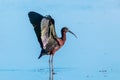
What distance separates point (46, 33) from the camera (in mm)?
32188

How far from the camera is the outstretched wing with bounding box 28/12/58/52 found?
104ft

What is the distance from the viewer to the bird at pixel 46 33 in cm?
3186

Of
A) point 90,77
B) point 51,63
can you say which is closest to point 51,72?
point 51,63

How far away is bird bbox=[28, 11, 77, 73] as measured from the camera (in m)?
31.9

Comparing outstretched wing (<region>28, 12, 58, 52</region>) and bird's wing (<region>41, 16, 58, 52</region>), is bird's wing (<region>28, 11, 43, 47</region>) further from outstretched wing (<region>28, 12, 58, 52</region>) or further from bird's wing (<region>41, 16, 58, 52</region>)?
bird's wing (<region>41, 16, 58, 52</region>)

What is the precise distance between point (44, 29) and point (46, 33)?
18cm

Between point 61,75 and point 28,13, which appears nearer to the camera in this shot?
point 28,13

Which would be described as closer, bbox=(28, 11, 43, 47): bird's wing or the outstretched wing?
the outstretched wing

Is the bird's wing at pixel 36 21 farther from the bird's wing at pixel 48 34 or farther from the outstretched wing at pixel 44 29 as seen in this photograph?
the bird's wing at pixel 48 34

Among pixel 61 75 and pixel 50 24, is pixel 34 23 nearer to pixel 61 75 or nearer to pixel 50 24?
pixel 50 24

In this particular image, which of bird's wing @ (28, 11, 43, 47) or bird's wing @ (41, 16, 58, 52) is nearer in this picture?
bird's wing @ (41, 16, 58, 52)

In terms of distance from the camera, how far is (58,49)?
33375 mm

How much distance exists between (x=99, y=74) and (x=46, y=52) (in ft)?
16.2

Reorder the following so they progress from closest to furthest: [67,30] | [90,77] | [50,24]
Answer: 1. [50,24]
2. [67,30]
3. [90,77]
